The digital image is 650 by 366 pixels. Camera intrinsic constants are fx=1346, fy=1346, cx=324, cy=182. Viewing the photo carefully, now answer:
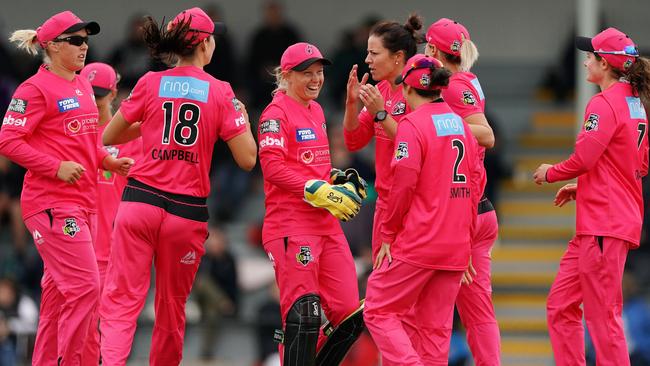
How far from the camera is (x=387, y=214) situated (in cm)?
843

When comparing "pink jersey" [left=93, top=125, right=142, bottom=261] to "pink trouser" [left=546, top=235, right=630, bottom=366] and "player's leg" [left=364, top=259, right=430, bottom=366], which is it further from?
"pink trouser" [left=546, top=235, right=630, bottom=366]

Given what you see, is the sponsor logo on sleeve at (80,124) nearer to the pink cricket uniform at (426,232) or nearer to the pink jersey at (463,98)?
the pink cricket uniform at (426,232)

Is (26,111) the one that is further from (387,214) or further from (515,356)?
(515,356)

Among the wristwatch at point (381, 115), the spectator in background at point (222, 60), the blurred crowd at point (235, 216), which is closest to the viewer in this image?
the wristwatch at point (381, 115)

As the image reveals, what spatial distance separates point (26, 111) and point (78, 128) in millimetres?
380

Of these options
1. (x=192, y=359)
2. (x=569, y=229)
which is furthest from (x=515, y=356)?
(x=192, y=359)

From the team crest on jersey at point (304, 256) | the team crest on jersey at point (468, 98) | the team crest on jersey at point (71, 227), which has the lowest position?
the team crest on jersey at point (304, 256)

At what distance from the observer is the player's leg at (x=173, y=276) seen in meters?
8.60

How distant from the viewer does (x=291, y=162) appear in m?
8.93

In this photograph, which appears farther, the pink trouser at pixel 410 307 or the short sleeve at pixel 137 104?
the short sleeve at pixel 137 104

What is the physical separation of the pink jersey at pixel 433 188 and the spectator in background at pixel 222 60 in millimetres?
9467

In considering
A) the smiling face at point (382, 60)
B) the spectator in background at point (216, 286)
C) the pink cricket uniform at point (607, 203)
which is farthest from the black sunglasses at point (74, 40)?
the spectator in background at point (216, 286)

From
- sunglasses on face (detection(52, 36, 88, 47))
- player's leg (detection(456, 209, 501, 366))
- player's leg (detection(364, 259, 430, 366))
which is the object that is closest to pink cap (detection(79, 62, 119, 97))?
sunglasses on face (detection(52, 36, 88, 47))

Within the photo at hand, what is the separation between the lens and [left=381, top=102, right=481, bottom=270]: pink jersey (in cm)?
823
